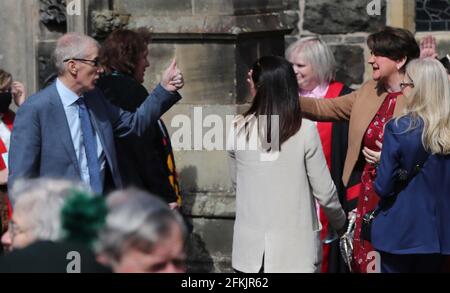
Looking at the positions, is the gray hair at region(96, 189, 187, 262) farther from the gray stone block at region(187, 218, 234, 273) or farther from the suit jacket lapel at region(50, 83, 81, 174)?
the gray stone block at region(187, 218, 234, 273)

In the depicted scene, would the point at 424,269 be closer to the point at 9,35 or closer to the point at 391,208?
the point at 391,208

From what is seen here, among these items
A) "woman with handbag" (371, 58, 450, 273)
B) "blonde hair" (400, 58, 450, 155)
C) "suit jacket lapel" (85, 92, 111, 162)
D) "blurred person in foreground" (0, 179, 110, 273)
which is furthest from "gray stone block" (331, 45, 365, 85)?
"blurred person in foreground" (0, 179, 110, 273)

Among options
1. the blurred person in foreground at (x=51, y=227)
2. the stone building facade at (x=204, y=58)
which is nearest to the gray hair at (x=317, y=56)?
the stone building facade at (x=204, y=58)

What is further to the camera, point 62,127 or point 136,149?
point 136,149

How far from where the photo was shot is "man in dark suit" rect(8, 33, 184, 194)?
235 inches

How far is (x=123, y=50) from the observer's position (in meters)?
6.84

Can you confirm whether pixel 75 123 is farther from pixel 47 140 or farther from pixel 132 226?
pixel 132 226

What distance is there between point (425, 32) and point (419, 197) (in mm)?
4977

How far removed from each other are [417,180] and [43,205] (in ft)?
7.54

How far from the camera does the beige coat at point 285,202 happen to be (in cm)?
605

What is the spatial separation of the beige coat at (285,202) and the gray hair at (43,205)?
1.83 metres

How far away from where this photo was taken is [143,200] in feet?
12.8

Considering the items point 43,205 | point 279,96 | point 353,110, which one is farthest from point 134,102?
point 43,205
